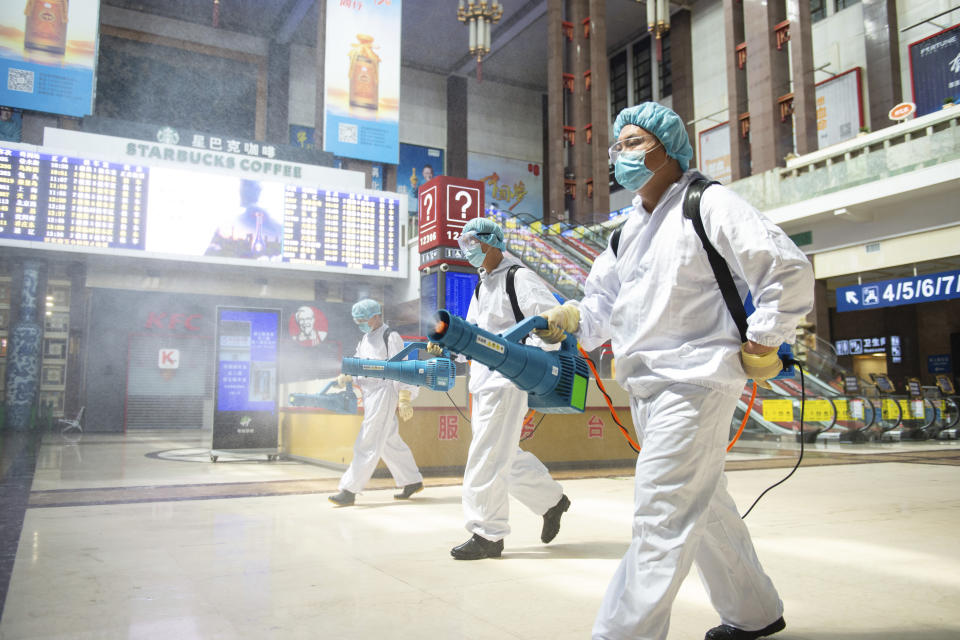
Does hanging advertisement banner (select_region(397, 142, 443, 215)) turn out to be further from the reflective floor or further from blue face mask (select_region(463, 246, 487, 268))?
blue face mask (select_region(463, 246, 487, 268))

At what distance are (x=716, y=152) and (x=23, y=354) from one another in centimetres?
1766

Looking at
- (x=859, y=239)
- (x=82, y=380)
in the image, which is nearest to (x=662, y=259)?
(x=859, y=239)

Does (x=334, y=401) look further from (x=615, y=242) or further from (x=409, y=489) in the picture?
(x=615, y=242)

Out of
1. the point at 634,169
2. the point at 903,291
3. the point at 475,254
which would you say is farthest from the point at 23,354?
the point at 903,291

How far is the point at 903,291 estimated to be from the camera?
14055 mm

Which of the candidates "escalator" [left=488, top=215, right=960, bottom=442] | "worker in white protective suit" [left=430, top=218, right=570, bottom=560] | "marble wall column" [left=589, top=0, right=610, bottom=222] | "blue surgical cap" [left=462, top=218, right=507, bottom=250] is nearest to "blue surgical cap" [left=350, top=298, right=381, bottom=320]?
"worker in white protective suit" [left=430, top=218, right=570, bottom=560]

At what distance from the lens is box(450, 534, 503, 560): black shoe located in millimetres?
3219

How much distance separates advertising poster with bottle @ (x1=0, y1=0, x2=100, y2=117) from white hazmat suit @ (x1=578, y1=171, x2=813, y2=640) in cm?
1362

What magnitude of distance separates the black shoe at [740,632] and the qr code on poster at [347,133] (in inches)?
536

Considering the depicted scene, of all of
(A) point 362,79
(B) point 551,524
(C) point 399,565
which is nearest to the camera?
(C) point 399,565

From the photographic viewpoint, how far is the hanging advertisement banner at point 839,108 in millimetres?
16812

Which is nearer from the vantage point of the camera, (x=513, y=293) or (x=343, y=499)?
(x=513, y=293)

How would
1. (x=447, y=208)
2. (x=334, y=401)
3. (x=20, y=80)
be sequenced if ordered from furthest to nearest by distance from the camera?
1. (x=20, y=80)
2. (x=447, y=208)
3. (x=334, y=401)

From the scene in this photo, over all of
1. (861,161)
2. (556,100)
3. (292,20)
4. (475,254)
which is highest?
(292,20)
